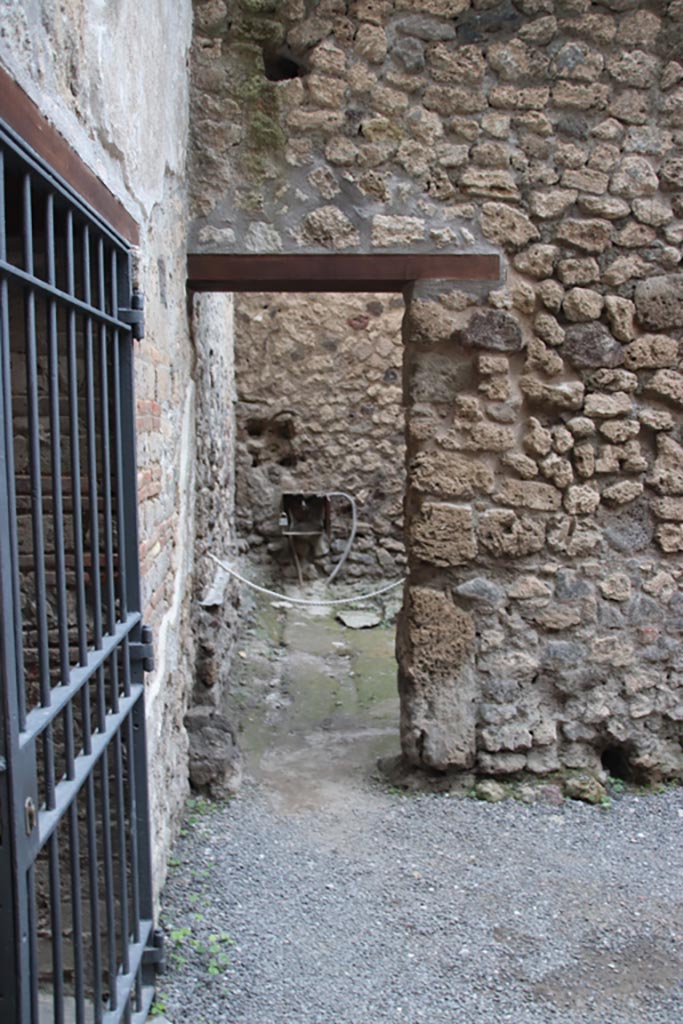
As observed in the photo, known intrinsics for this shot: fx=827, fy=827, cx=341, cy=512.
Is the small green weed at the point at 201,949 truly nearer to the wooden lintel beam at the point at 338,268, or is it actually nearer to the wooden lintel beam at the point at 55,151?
the wooden lintel beam at the point at 55,151

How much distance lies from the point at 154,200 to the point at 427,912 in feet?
8.83

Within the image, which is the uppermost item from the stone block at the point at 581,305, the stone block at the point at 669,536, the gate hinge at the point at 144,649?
the stone block at the point at 581,305

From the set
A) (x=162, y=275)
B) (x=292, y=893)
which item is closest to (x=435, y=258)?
(x=162, y=275)

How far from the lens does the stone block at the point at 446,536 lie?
375cm

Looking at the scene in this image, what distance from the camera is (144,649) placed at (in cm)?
246

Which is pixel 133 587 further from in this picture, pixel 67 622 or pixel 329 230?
pixel 329 230

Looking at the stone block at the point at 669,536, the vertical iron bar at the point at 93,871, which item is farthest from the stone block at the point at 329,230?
the vertical iron bar at the point at 93,871

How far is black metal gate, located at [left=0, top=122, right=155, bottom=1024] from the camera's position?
1.41 metres

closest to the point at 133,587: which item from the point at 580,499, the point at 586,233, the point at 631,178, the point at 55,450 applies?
the point at 55,450

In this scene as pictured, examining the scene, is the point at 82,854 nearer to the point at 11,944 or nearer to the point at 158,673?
the point at 158,673

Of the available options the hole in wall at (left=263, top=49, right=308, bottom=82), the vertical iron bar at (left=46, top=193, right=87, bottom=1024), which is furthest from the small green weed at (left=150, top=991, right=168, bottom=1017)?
the hole in wall at (left=263, top=49, right=308, bottom=82)

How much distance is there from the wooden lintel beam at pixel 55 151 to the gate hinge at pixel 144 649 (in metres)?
1.16

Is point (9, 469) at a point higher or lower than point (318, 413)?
lower

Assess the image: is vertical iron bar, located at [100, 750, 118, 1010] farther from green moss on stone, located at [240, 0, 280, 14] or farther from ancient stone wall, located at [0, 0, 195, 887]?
green moss on stone, located at [240, 0, 280, 14]
